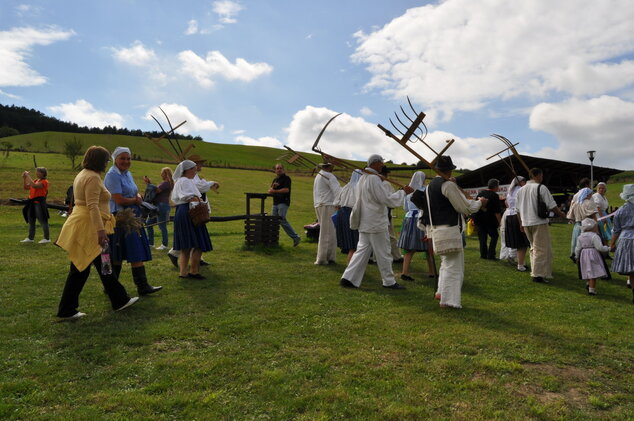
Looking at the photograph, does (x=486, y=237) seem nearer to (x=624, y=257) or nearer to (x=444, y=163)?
(x=624, y=257)

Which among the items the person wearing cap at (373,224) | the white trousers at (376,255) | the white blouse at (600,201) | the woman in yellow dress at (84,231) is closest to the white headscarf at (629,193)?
the white blouse at (600,201)

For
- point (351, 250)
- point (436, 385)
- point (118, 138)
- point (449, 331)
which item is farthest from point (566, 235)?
→ point (118, 138)

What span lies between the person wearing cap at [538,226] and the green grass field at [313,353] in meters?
0.68

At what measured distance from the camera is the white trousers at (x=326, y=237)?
9.10 meters

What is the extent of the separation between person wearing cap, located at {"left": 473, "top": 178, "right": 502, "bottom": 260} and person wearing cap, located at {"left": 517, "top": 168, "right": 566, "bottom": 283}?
7.15ft

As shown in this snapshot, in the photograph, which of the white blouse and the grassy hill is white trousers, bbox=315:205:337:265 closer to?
the white blouse

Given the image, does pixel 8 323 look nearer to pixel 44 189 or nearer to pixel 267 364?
pixel 267 364

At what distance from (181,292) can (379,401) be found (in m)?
4.06

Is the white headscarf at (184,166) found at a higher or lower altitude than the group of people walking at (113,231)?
higher

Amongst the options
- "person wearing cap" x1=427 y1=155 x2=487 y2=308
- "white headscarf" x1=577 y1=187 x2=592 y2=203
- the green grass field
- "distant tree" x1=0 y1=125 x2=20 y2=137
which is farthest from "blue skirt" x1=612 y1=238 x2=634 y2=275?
"distant tree" x1=0 y1=125 x2=20 y2=137

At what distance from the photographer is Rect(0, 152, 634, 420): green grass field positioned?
120 inches

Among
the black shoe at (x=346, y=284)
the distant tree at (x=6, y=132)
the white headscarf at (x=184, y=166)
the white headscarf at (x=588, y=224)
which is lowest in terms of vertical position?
the black shoe at (x=346, y=284)

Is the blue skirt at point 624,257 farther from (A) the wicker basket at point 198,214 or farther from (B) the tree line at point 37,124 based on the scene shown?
(B) the tree line at point 37,124

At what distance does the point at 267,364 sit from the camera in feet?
12.3
